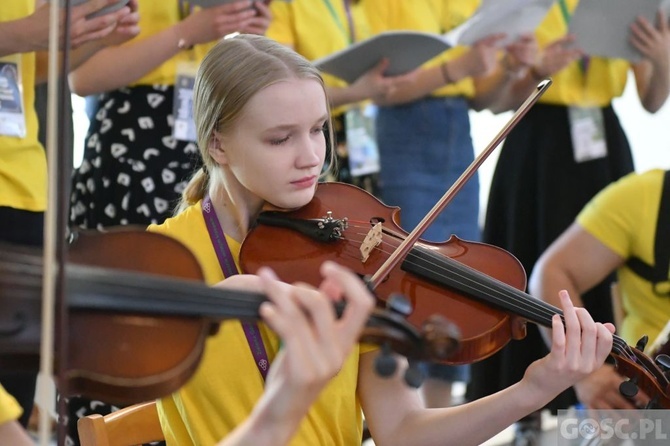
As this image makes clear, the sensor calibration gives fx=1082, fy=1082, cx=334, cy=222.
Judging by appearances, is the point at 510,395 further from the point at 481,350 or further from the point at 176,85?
the point at 176,85

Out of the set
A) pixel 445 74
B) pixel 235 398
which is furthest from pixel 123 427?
pixel 445 74

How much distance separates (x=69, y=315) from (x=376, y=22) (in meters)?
1.88

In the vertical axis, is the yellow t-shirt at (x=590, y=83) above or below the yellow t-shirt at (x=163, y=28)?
below

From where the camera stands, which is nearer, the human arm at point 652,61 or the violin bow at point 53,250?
the violin bow at point 53,250

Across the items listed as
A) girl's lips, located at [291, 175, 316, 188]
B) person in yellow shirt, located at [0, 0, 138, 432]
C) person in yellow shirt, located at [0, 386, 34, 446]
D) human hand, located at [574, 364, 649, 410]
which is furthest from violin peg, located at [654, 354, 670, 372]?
person in yellow shirt, located at [0, 0, 138, 432]

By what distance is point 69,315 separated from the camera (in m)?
0.96

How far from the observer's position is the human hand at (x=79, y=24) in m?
1.72

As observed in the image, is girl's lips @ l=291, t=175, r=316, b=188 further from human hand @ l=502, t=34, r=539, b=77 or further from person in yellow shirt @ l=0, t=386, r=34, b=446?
human hand @ l=502, t=34, r=539, b=77

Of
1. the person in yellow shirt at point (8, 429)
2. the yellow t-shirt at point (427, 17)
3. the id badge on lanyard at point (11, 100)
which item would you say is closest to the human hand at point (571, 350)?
the person in yellow shirt at point (8, 429)

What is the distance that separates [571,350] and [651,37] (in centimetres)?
154

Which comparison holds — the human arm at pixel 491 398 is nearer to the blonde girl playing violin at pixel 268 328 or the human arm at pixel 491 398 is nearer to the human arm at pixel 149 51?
the blonde girl playing violin at pixel 268 328

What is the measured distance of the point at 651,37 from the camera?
2605mm

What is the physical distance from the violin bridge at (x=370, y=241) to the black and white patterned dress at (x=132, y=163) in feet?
2.40

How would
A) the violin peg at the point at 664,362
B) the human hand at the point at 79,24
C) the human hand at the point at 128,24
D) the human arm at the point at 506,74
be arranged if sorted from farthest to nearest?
the human arm at the point at 506,74 → the human hand at the point at 128,24 → the human hand at the point at 79,24 → the violin peg at the point at 664,362
